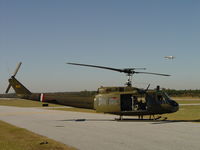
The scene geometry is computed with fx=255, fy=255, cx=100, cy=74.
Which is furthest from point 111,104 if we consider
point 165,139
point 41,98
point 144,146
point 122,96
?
point 144,146

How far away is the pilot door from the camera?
2067 cm

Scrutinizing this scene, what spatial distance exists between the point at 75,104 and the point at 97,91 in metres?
2.38

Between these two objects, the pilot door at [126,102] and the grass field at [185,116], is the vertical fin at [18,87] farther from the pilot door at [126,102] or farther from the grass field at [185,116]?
the grass field at [185,116]

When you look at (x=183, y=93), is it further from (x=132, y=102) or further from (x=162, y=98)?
(x=132, y=102)

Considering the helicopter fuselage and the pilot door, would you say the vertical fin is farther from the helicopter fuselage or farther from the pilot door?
the pilot door

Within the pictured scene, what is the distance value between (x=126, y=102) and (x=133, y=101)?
0.60m

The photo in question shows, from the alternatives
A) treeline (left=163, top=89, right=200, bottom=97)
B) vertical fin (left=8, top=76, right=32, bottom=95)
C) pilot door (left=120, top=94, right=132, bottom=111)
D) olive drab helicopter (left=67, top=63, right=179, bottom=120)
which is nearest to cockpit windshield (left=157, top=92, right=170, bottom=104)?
olive drab helicopter (left=67, top=63, right=179, bottom=120)

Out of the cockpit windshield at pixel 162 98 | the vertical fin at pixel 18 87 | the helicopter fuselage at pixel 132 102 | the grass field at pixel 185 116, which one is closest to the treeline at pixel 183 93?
the grass field at pixel 185 116

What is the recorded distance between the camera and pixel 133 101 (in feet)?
67.3

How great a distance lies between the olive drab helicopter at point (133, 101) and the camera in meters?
19.9

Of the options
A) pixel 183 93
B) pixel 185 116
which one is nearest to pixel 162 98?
pixel 185 116

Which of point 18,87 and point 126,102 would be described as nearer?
point 126,102

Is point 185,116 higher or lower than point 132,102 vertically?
lower

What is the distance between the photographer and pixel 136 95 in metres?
20.4
